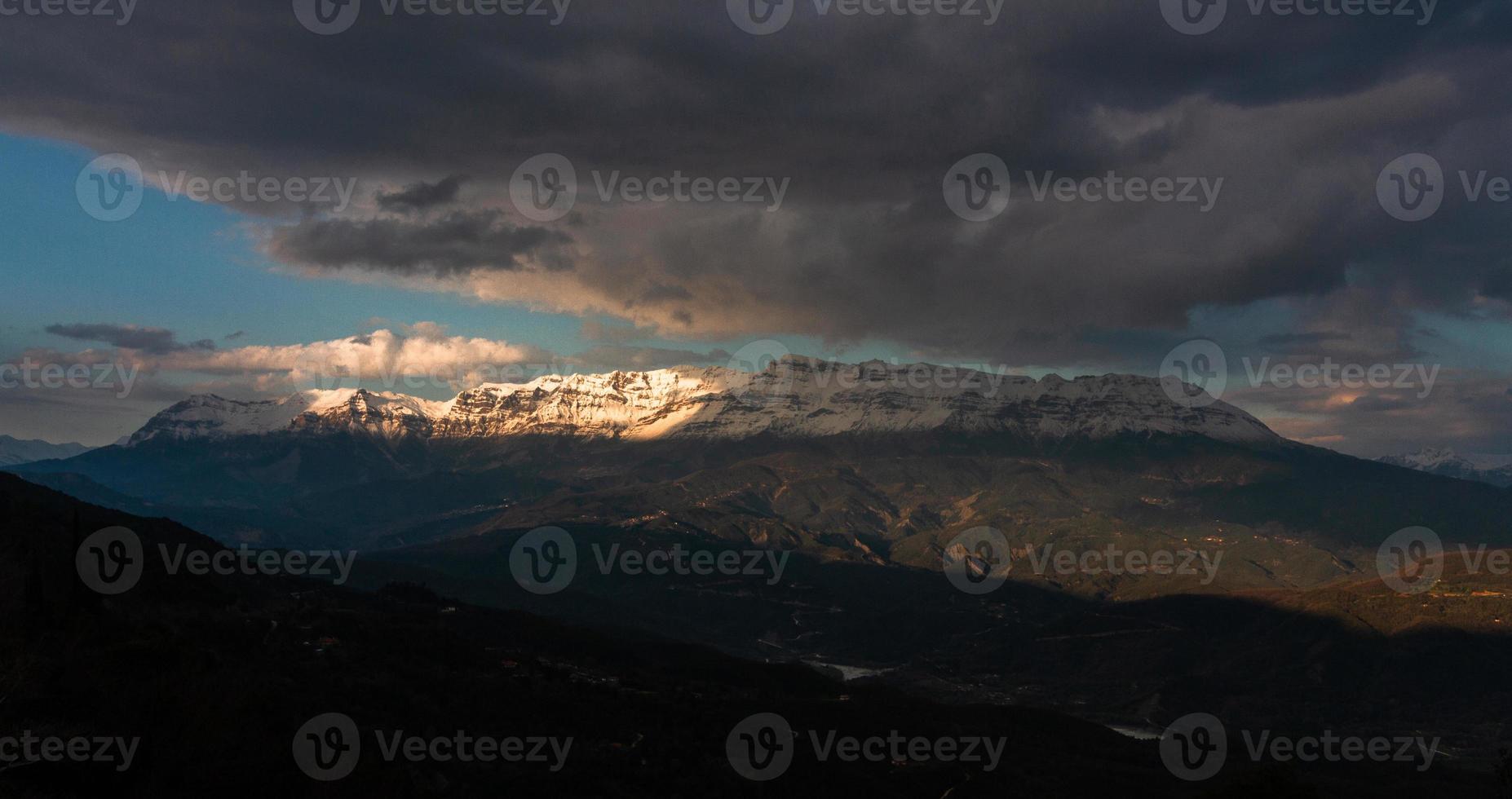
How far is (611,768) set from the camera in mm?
164500


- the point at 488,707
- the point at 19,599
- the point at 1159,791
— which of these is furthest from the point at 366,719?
the point at 1159,791

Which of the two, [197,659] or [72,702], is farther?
[197,659]

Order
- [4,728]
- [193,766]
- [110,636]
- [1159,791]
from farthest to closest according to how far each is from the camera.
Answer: [1159,791] < [110,636] < [193,766] < [4,728]

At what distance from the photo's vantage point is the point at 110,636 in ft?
446

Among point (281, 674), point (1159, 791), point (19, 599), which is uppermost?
point (19, 599)

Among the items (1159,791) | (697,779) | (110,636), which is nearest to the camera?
(110,636)

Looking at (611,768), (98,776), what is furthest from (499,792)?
(98,776)

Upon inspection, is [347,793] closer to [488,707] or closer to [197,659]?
[197,659]

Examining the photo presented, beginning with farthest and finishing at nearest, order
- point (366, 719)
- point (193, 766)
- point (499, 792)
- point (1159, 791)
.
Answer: point (1159, 791)
point (366, 719)
point (499, 792)
point (193, 766)

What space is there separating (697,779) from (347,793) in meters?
65.8

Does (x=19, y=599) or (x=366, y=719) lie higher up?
(x=19, y=599)

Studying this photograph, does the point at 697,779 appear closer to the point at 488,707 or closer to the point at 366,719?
the point at 488,707

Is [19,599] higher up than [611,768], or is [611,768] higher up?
[19,599]

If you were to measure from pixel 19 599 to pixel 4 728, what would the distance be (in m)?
57.7
